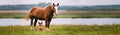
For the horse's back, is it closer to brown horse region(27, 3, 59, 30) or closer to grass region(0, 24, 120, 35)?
brown horse region(27, 3, 59, 30)

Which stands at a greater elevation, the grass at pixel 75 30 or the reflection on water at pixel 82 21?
the reflection on water at pixel 82 21

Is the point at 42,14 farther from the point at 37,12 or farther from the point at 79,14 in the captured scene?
the point at 79,14

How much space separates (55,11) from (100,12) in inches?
14.7

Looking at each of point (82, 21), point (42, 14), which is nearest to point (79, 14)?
point (82, 21)

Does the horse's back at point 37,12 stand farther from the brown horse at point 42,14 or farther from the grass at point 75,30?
the grass at point 75,30

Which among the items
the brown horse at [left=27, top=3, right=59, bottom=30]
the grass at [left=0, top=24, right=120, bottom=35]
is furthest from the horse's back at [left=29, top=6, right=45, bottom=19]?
the grass at [left=0, top=24, right=120, bottom=35]

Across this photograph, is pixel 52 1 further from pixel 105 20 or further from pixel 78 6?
pixel 105 20

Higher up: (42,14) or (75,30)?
(42,14)

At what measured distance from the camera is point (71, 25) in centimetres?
225

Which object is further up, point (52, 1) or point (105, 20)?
point (52, 1)

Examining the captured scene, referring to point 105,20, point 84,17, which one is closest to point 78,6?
point 84,17

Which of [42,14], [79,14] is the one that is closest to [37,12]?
[42,14]

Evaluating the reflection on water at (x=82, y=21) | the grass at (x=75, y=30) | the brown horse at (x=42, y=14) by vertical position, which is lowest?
the grass at (x=75, y=30)

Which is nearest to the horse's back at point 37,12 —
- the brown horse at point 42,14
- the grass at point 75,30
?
the brown horse at point 42,14
